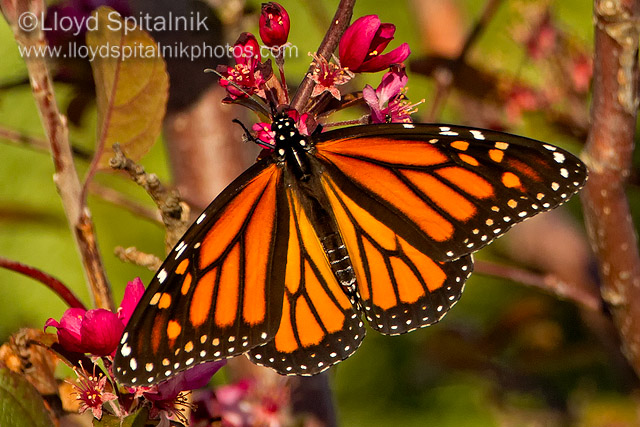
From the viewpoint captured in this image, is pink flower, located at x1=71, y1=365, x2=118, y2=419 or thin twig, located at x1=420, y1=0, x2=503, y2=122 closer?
pink flower, located at x1=71, y1=365, x2=118, y2=419

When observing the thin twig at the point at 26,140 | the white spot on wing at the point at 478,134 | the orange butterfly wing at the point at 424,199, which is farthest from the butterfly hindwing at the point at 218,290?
the thin twig at the point at 26,140

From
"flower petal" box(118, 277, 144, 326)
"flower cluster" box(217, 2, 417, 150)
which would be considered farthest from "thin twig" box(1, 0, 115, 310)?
"flower cluster" box(217, 2, 417, 150)

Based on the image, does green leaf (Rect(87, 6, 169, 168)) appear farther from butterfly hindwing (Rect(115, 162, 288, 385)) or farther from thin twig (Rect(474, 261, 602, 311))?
thin twig (Rect(474, 261, 602, 311))

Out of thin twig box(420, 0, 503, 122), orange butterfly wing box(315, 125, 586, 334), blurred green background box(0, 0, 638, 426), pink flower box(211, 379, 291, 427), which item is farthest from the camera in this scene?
blurred green background box(0, 0, 638, 426)

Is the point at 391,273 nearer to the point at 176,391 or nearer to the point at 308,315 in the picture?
the point at 308,315

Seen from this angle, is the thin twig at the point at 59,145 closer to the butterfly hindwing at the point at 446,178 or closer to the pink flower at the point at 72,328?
the pink flower at the point at 72,328

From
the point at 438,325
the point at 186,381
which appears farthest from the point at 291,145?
the point at 438,325
